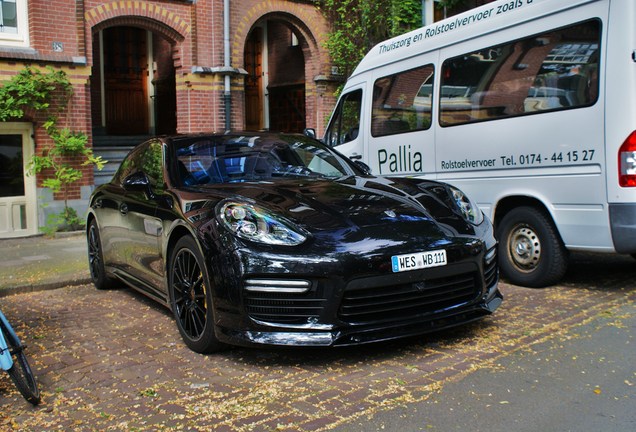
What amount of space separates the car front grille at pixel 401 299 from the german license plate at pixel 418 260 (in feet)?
0.32

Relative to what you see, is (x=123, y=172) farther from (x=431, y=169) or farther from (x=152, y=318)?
(x=431, y=169)

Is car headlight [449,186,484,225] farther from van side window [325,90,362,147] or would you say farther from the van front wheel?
van side window [325,90,362,147]

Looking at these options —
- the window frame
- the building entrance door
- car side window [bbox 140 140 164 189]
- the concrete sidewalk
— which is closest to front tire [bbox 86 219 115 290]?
the concrete sidewalk

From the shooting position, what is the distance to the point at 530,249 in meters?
6.38

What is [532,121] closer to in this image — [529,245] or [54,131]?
[529,245]

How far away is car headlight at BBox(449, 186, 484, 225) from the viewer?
4721mm

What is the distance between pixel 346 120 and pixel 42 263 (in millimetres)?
4463

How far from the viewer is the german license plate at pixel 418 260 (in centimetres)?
395

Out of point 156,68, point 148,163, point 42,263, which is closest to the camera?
point 148,163

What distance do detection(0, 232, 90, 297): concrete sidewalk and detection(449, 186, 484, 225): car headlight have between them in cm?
442

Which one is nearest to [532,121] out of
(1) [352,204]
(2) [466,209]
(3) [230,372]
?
(2) [466,209]

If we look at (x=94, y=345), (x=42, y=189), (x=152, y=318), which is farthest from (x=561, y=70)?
(x=42, y=189)

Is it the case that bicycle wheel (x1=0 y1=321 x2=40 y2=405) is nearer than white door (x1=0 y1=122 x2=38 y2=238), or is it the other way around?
bicycle wheel (x1=0 y1=321 x2=40 y2=405)

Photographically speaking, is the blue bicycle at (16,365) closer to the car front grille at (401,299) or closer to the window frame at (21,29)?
the car front grille at (401,299)
